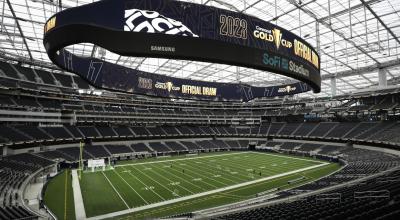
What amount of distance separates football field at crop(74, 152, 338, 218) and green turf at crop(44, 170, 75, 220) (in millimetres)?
1267

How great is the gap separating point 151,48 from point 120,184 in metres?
25.5

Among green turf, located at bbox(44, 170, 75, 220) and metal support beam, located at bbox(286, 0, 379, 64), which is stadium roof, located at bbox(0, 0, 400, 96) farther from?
green turf, located at bbox(44, 170, 75, 220)

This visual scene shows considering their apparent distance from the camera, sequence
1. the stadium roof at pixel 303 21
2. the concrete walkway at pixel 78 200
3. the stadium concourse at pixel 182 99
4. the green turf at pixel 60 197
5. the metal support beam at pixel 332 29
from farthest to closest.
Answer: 1. the metal support beam at pixel 332 29
2. the stadium roof at pixel 303 21
3. the green turf at pixel 60 197
4. the concrete walkway at pixel 78 200
5. the stadium concourse at pixel 182 99

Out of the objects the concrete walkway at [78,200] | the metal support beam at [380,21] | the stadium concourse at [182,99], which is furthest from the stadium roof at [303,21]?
the concrete walkway at [78,200]

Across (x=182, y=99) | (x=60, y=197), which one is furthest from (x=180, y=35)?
(x=182, y=99)

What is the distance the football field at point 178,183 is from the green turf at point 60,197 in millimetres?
1267

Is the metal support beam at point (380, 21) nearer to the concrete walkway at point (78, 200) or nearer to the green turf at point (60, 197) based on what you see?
the concrete walkway at point (78, 200)

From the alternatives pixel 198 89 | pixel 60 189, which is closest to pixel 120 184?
pixel 60 189

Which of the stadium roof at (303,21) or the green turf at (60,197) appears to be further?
the stadium roof at (303,21)

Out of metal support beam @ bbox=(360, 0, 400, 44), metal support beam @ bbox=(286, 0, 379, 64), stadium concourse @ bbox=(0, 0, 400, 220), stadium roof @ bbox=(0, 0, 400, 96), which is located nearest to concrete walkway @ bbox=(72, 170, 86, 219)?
stadium concourse @ bbox=(0, 0, 400, 220)

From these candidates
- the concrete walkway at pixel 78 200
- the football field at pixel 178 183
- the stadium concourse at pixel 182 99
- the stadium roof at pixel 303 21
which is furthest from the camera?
the stadium roof at pixel 303 21

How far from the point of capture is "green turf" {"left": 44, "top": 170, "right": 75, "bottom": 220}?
2048cm

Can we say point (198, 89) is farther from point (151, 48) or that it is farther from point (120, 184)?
point (151, 48)

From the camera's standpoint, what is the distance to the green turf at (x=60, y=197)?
2048cm
